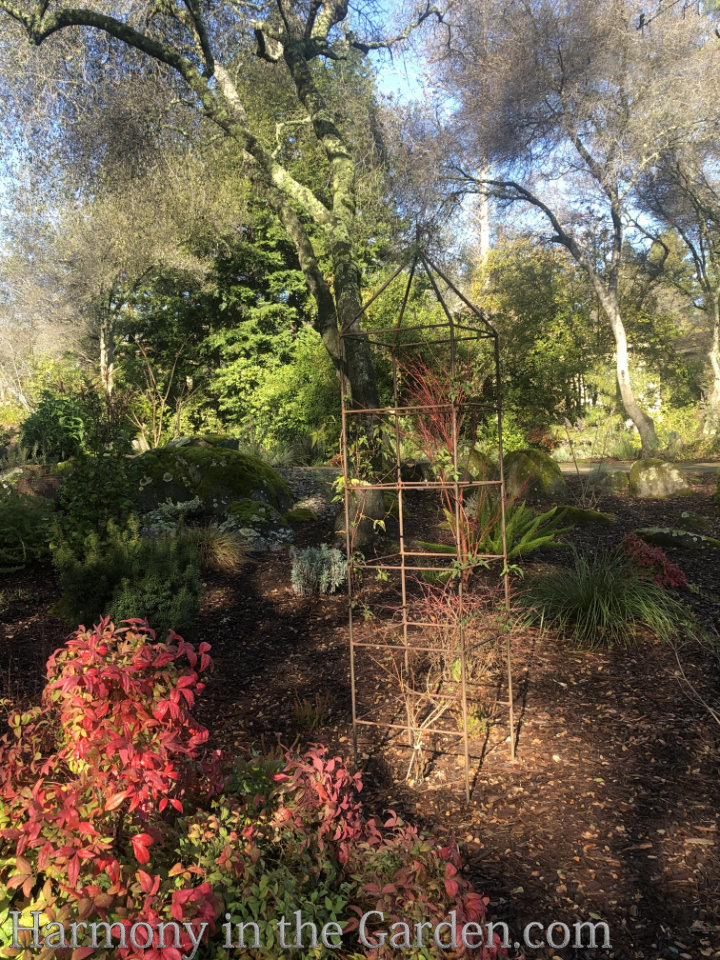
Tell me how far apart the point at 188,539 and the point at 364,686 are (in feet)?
7.93

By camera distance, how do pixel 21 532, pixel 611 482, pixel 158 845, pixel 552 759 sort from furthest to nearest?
pixel 611 482 → pixel 21 532 → pixel 552 759 → pixel 158 845

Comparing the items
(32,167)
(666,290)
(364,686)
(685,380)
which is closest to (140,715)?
(364,686)

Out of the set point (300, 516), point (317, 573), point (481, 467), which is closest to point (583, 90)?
point (481, 467)

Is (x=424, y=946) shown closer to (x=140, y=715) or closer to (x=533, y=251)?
(x=140, y=715)

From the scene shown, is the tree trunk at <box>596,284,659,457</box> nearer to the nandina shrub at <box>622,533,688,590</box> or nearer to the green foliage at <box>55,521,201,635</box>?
the nandina shrub at <box>622,533,688,590</box>

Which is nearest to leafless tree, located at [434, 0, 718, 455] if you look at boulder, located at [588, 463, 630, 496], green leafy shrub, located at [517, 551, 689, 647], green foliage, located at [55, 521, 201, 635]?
boulder, located at [588, 463, 630, 496]

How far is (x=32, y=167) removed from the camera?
769 centimetres

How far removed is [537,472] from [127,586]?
545cm

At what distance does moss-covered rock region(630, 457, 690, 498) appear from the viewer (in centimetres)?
852

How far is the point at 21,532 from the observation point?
566 centimetres

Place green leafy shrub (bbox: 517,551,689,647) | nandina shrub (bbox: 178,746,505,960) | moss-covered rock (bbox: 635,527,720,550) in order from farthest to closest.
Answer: moss-covered rock (bbox: 635,527,720,550) < green leafy shrub (bbox: 517,551,689,647) < nandina shrub (bbox: 178,746,505,960)

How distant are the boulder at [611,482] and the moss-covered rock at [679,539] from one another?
2.60 m

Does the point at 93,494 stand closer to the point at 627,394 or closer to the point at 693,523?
the point at 693,523

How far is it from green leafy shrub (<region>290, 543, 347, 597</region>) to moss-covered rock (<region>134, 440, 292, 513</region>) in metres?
1.78
